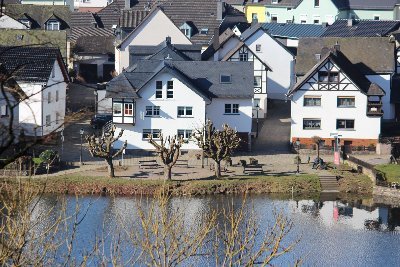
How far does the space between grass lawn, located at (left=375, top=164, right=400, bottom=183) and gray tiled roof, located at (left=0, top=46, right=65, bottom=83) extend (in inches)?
471

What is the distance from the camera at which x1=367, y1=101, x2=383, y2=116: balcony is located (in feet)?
129

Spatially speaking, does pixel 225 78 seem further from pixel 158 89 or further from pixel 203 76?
pixel 158 89

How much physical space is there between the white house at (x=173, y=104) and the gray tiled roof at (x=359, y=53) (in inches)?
182

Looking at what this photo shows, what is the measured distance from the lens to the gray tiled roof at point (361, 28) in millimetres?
51469

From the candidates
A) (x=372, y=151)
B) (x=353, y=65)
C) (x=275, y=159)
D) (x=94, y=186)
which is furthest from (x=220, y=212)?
(x=353, y=65)

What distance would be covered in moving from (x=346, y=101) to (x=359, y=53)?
4.48 m

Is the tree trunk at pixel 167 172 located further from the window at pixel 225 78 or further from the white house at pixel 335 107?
the white house at pixel 335 107

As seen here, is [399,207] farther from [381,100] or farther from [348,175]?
[381,100]

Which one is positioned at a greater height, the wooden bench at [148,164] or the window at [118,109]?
the window at [118,109]

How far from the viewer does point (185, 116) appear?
38.4 m

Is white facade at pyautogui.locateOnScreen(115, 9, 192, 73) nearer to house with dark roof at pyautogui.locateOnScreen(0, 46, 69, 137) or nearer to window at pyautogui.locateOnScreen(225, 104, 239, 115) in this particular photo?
house with dark roof at pyautogui.locateOnScreen(0, 46, 69, 137)

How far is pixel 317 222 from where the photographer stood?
31156mm

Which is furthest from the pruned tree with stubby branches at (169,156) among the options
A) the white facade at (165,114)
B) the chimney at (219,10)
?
the chimney at (219,10)

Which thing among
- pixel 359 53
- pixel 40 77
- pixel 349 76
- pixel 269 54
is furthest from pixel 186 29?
pixel 40 77
